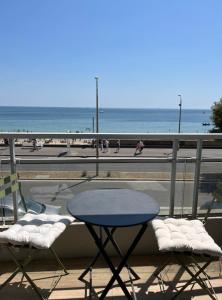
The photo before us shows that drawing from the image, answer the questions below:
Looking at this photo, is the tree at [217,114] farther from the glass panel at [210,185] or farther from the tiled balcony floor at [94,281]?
the tiled balcony floor at [94,281]

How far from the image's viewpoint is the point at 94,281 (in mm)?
2641

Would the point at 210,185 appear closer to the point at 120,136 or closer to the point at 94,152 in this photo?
the point at 120,136

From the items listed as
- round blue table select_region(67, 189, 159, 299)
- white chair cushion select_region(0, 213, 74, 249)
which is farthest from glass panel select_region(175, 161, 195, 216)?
white chair cushion select_region(0, 213, 74, 249)

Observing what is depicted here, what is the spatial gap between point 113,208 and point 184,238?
0.57 m

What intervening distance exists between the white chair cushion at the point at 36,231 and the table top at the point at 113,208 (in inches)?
9.9

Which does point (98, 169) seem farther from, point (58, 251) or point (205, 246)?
point (205, 246)

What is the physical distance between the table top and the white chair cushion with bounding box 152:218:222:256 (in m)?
0.23

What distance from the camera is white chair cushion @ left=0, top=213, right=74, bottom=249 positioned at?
2.15 m

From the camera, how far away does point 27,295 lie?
243 cm

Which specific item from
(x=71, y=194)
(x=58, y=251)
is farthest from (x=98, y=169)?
(x=58, y=251)

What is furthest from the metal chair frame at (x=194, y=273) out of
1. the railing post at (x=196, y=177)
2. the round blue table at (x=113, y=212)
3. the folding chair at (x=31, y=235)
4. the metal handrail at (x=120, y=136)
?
the folding chair at (x=31, y=235)

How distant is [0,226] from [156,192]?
1.59 meters

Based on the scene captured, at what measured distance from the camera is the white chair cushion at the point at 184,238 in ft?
6.82

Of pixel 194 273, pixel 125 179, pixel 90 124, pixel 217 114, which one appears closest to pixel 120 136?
pixel 125 179
